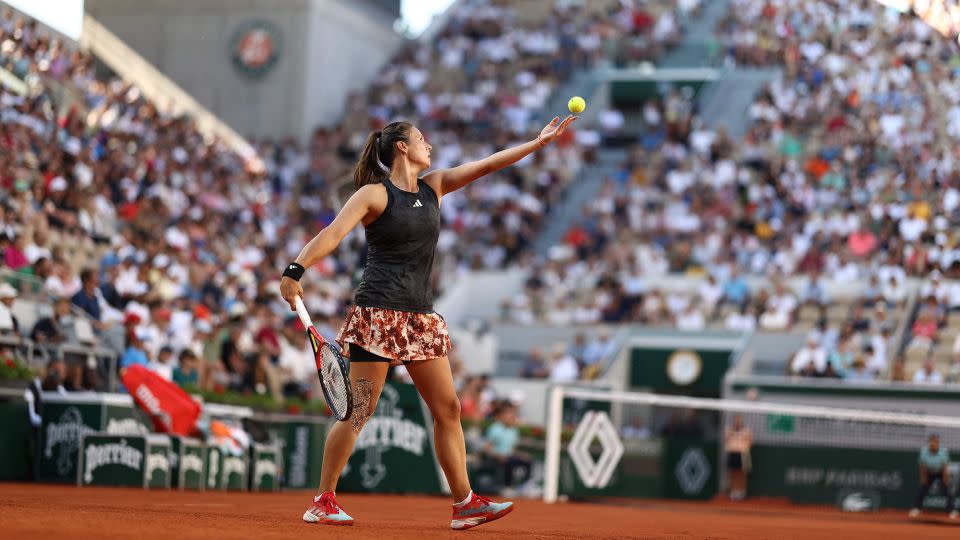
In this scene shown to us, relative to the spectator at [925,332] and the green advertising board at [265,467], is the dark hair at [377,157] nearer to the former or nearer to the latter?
the green advertising board at [265,467]

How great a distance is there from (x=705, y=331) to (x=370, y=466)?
32.5ft

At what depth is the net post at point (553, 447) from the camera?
18.6 meters

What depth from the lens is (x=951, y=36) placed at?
34.1m

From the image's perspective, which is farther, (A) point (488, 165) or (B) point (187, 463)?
(B) point (187, 463)

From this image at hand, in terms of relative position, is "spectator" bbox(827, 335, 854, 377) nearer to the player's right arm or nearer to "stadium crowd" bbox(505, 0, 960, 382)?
"stadium crowd" bbox(505, 0, 960, 382)

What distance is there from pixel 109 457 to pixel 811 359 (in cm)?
1313

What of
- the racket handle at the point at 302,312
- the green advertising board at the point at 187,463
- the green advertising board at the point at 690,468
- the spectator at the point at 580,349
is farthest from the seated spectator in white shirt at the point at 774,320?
the racket handle at the point at 302,312

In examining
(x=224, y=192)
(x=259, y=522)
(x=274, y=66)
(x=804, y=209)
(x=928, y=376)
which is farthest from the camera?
(x=274, y=66)

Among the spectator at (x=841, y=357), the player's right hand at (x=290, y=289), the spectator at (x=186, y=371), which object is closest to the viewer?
the player's right hand at (x=290, y=289)

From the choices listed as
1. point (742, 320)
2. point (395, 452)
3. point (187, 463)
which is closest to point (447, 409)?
point (187, 463)

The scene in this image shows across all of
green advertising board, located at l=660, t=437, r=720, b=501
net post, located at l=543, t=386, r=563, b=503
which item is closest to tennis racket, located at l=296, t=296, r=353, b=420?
net post, located at l=543, t=386, r=563, b=503

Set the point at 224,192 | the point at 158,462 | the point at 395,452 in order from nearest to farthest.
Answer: the point at 158,462 → the point at 395,452 → the point at 224,192

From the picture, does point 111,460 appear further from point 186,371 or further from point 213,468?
point 186,371

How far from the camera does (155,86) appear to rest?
33844 millimetres
